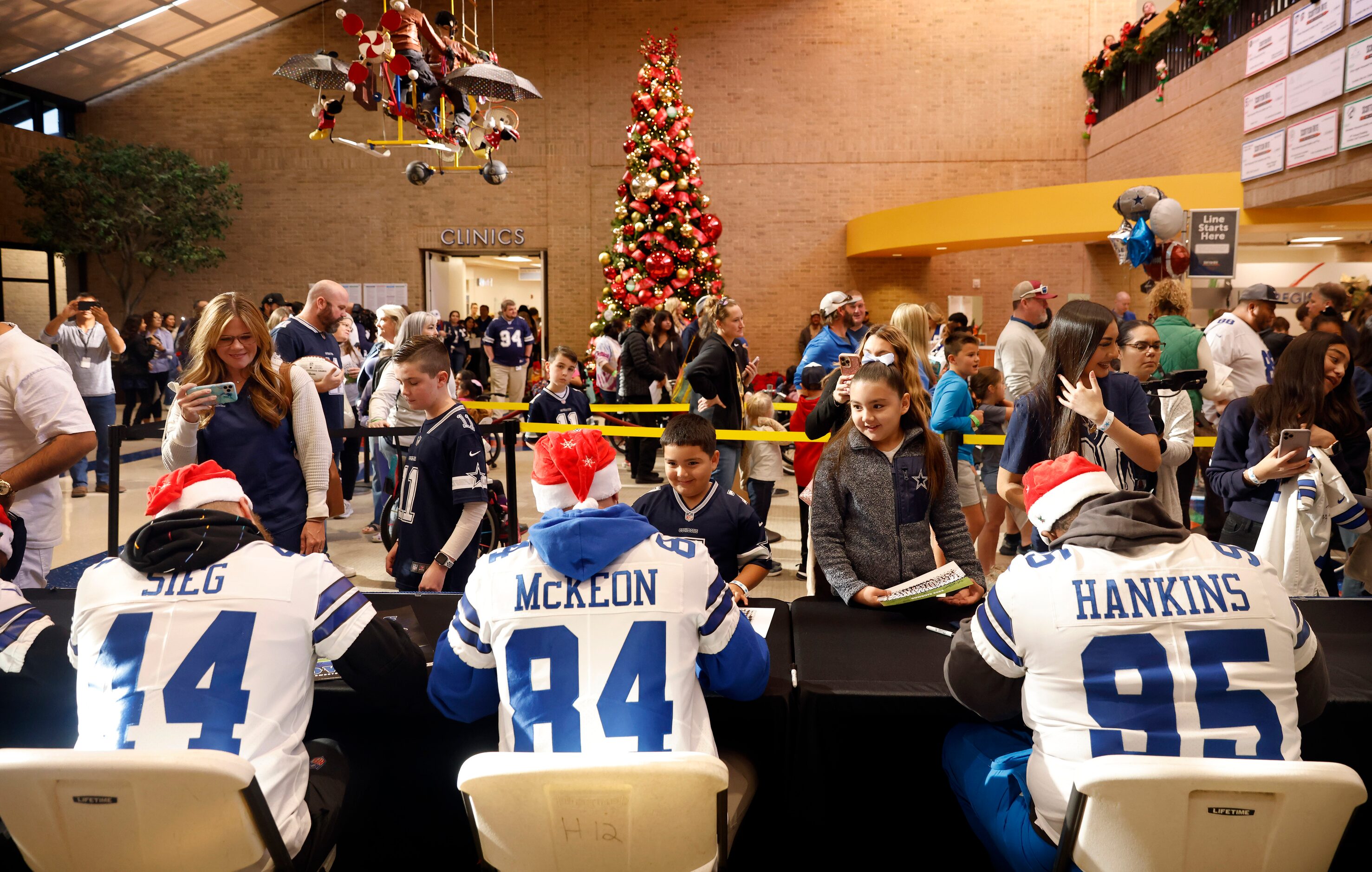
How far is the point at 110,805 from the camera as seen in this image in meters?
1.54

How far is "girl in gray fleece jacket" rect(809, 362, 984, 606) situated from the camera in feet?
9.31

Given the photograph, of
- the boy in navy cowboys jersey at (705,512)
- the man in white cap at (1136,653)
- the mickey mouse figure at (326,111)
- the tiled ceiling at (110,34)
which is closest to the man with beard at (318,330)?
the boy in navy cowboys jersey at (705,512)

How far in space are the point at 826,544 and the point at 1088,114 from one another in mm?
14990

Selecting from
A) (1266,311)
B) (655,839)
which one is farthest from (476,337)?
(655,839)

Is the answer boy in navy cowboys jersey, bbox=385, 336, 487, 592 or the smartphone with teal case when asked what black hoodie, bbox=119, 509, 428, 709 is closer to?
boy in navy cowboys jersey, bbox=385, 336, 487, 592

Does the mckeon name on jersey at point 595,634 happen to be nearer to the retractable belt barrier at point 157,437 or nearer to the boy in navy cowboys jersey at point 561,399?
the retractable belt barrier at point 157,437

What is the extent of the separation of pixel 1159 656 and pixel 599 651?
3.45 ft

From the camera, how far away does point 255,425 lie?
305 cm

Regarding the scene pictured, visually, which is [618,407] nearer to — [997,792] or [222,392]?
[222,392]

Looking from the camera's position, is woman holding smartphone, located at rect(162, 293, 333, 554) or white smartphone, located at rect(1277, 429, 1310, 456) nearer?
woman holding smartphone, located at rect(162, 293, 333, 554)

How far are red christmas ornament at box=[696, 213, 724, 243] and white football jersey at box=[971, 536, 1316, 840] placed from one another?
11.6 metres

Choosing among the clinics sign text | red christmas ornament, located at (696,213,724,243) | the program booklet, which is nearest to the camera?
the program booklet

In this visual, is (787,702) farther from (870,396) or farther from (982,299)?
(982,299)

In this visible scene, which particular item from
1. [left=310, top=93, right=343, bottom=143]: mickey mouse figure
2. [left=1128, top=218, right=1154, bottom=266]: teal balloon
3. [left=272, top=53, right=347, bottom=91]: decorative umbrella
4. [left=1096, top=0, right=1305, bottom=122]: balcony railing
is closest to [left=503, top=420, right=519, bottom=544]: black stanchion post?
[left=272, top=53, right=347, bottom=91]: decorative umbrella
